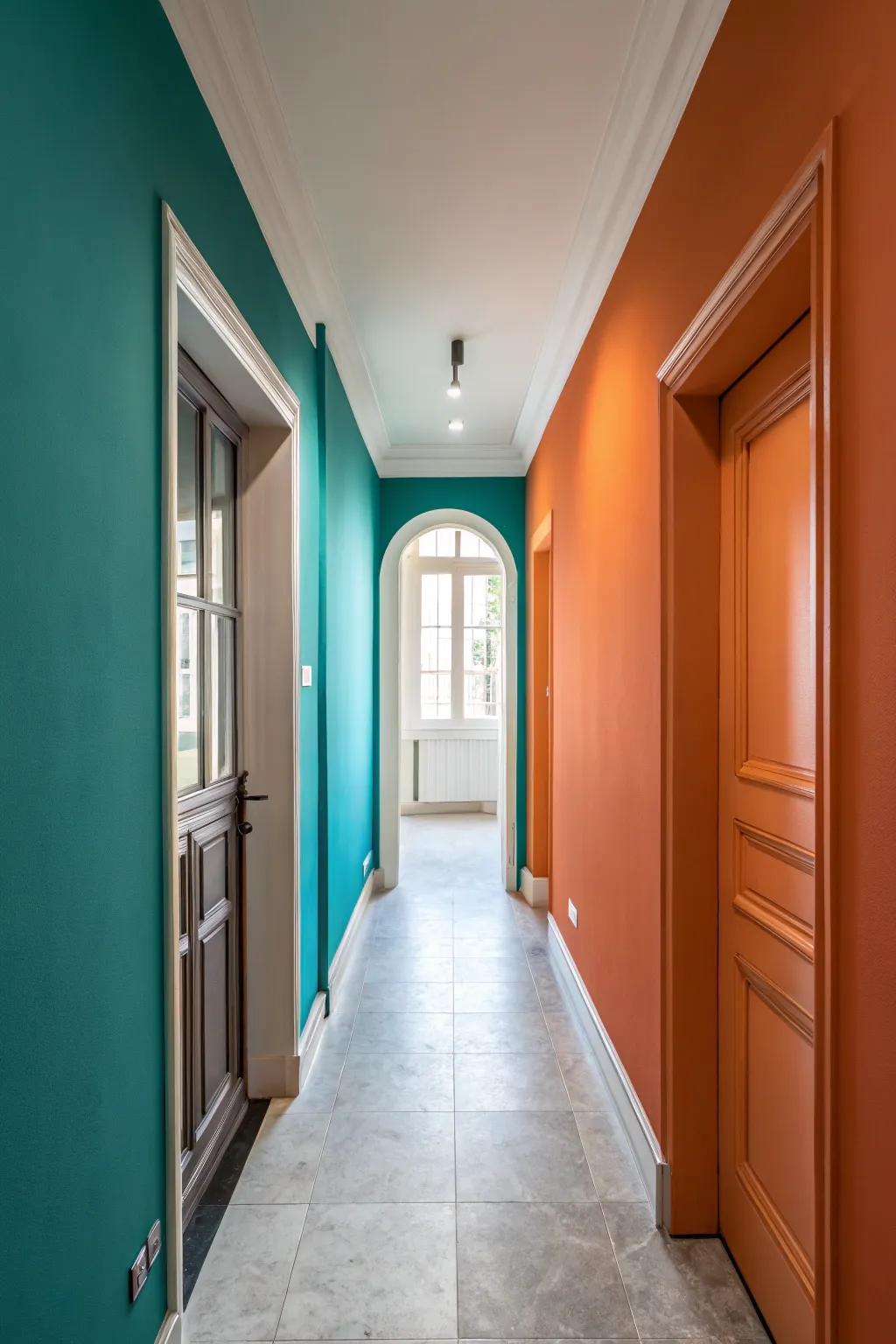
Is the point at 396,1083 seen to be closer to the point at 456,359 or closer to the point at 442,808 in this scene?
the point at 456,359

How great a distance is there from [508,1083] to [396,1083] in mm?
382

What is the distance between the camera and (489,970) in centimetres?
340

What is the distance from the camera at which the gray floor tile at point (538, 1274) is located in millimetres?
1507

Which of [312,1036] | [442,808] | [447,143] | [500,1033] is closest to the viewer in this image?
[447,143]

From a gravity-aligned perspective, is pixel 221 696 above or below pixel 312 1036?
above

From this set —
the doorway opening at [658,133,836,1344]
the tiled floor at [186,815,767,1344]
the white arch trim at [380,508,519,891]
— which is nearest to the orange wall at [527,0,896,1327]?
the doorway opening at [658,133,836,1344]

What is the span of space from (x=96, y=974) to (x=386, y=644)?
3691 mm

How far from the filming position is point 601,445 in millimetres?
2512

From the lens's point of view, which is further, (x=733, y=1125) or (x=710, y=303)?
(x=733, y=1125)

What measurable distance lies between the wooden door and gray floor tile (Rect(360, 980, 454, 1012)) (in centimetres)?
83

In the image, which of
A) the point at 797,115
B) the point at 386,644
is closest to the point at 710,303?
the point at 797,115

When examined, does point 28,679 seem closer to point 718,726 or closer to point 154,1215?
point 154,1215

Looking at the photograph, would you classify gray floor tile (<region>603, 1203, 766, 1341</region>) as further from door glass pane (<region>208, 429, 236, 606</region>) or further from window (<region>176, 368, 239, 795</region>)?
door glass pane (<region>208, 429, 236, 606</region>)

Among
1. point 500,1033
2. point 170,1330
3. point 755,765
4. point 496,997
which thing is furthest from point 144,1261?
point 496,997
